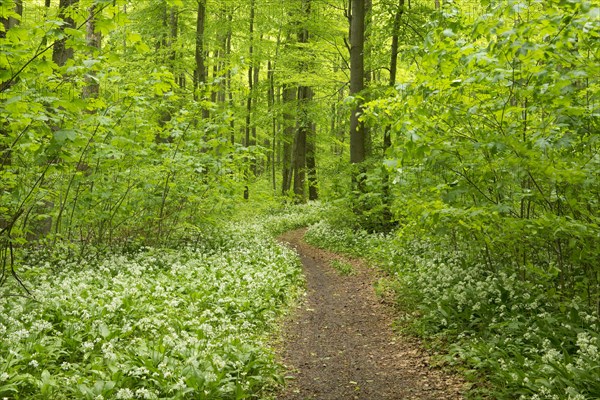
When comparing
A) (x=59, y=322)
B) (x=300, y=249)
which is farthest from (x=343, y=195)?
(x=59, y=322)

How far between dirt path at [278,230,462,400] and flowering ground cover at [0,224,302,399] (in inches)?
18.0

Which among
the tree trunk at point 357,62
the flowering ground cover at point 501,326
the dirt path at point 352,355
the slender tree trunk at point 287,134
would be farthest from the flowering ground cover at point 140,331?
the slender tree trunk at point 287,134

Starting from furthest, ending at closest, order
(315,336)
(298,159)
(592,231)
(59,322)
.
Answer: (298,159), (315,336), (59,322), (592,231)

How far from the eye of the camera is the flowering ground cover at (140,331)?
4.59 m

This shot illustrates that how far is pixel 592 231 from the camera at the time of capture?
178 inches

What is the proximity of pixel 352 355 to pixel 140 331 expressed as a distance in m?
2.97

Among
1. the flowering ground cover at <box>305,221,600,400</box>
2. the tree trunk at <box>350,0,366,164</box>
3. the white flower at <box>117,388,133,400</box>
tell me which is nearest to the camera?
the white flower at <box>117,388,133,400</box>

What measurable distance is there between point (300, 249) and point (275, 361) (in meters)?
9.25

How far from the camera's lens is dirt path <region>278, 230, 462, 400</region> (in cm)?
544

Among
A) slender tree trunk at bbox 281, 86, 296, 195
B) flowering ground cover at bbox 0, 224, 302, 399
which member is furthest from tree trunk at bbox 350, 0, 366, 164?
slender tree trunk at bbox 281, 86, 296, 195

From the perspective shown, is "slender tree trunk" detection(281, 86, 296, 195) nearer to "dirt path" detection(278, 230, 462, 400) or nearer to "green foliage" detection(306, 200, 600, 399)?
"dirt path" detection(278, 230, 462, 400)

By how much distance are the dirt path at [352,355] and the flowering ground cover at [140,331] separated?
456mm

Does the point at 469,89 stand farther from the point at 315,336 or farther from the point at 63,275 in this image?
the point at 63,275

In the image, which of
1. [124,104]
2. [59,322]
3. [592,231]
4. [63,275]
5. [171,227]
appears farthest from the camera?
[171,227]
